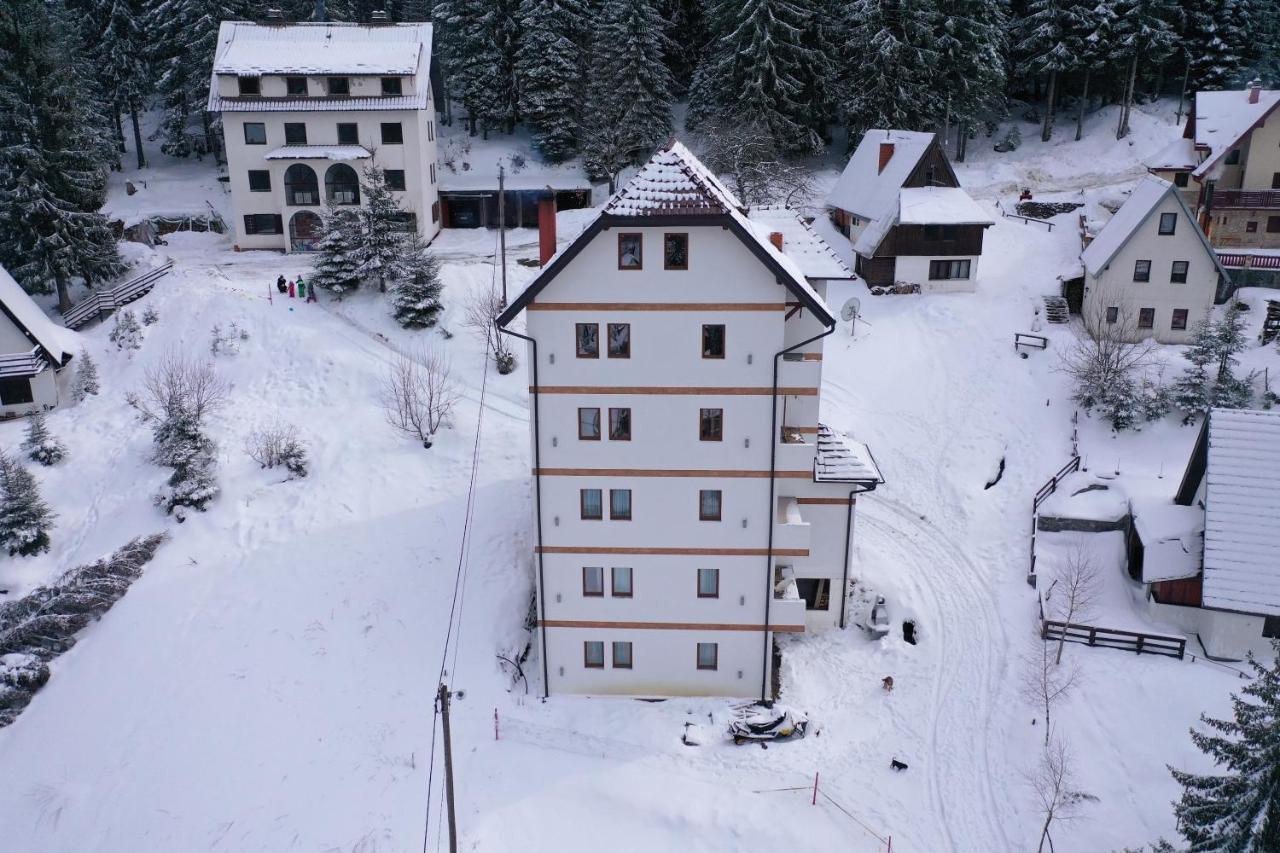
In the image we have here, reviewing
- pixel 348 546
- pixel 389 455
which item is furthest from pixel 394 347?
pixel 348 546

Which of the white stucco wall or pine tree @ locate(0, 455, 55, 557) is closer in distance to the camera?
pine tree @ locate(0, 455, 55, 557)

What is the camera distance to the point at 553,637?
27.1 meters

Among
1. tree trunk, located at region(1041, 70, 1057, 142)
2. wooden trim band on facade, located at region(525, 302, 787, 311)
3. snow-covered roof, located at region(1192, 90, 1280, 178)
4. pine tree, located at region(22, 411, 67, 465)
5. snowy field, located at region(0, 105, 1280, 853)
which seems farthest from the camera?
tree trunk, located at region(1041, 70, 1057, 142)

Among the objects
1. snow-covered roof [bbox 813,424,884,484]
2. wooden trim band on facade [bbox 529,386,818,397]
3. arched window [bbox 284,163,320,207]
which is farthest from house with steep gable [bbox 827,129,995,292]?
arched window [bbox 284,163,320,207]

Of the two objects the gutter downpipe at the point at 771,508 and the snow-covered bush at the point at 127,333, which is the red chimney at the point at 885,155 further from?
the snow-covered bush at the point at 127,333

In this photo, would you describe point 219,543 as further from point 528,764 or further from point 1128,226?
point 1128,226

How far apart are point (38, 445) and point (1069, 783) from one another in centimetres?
3704

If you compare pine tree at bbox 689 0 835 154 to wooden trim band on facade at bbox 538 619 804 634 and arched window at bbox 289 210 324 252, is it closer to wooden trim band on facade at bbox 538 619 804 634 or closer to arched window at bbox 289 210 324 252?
arched window at bbox 289 210 324 252

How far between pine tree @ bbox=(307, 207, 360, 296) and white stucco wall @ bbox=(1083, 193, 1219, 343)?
35.5 m

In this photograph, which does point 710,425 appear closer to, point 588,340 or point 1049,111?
point 588,340

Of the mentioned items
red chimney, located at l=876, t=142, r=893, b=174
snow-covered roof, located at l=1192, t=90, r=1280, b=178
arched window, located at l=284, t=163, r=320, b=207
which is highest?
snow-covered roof, located at l=1192, t=90, r=1280, b=178

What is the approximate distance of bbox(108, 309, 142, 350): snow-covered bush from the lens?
42.6 meters

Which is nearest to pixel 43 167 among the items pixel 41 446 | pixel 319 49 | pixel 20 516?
pixel 319 49

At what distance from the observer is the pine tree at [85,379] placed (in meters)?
40.5
